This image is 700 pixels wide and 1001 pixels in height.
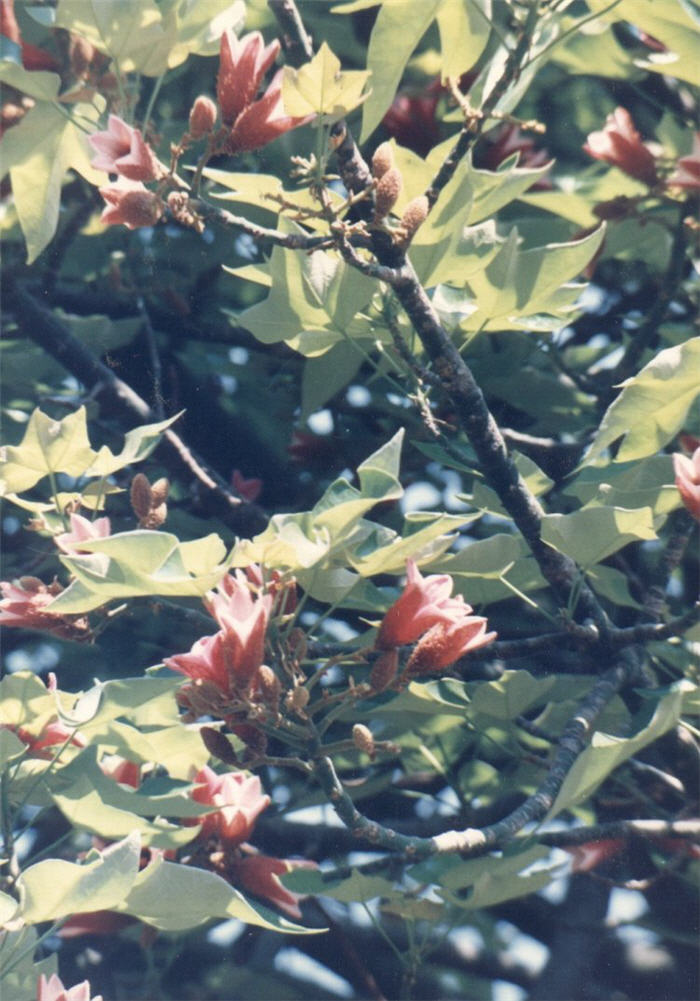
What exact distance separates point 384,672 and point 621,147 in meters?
0.78

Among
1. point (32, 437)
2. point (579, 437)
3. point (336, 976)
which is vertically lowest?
point (336, 976)

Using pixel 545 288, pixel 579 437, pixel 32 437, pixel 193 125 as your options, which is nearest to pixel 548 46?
pixel 545 288

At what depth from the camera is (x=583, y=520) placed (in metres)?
1.02

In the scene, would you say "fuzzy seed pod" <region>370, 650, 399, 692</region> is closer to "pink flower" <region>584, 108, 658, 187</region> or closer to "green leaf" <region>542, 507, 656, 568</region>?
"green leaf" <region>542, 507, 656, 568</region>

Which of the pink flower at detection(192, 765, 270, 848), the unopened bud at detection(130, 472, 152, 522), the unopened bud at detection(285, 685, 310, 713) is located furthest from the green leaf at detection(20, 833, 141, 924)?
the unopened bud at detection(130, 472, 152, 522)

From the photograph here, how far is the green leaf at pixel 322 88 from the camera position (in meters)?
0.90

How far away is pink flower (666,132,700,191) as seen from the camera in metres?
1.35

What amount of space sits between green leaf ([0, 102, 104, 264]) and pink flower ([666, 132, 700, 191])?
0.68 m

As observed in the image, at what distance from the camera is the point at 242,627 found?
0.92 metres

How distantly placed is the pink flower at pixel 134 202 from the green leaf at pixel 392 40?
0.64ft

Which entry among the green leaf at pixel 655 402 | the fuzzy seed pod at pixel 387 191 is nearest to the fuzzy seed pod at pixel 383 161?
the fuzzy seed pod at pixel 387 191

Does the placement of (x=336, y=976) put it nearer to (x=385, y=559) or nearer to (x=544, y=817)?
(x=544, y=817)

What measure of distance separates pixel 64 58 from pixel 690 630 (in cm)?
98

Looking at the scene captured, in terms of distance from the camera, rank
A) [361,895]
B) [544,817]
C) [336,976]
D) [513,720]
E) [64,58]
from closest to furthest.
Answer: [544,817] < [361,895] < [513,720] < [64,58] < [336,976]
